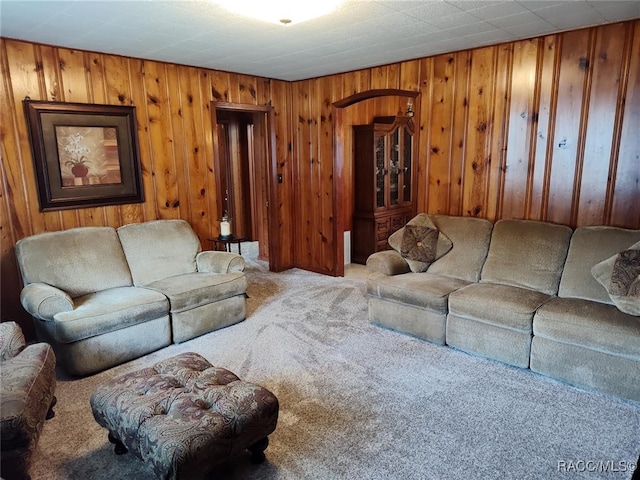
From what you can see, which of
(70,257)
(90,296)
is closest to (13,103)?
(70,257)

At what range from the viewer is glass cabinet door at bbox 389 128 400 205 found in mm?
5893

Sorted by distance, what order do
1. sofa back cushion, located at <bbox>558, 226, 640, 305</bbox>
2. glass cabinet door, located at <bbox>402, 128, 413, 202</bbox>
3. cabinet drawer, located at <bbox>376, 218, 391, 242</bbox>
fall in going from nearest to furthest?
sofa back cushion, located at <bbox>558, 226, 640, 305</bbox>
cabinet drawer, located at <bbox>376, 218, 391, 242</bbox>
glass cabinet door, located at <bbox>402, 128, 413, 202</bbox>

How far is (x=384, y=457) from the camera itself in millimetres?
2174

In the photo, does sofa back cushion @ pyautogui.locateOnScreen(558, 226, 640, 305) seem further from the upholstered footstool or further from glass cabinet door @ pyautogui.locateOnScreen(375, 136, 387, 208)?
glass cabinet door @ pyautogui.locateOnScreen(375, 136, 387, 208)

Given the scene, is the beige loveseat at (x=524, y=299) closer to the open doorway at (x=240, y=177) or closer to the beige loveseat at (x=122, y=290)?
the beige loveseat at (x=122, y=290)

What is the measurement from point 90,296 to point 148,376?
60.3 inches

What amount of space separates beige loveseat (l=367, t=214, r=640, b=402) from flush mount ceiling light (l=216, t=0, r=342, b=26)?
2.11 m

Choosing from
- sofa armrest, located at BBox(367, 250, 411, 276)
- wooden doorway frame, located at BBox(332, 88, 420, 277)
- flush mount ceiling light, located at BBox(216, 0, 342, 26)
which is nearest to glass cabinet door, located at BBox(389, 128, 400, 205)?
wooden doorway frame, located at BBox(332, 88, 420, 277)

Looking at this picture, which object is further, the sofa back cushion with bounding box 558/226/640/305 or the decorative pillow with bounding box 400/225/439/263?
the decorative pillow with bounding box 400/225/439/263

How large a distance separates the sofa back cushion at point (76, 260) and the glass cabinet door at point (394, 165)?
3.61 meters

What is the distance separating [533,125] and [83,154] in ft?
13.0

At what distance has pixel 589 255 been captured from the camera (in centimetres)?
321

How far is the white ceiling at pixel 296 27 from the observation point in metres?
2.73

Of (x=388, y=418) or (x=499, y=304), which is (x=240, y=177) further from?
(x=388, y=418)
